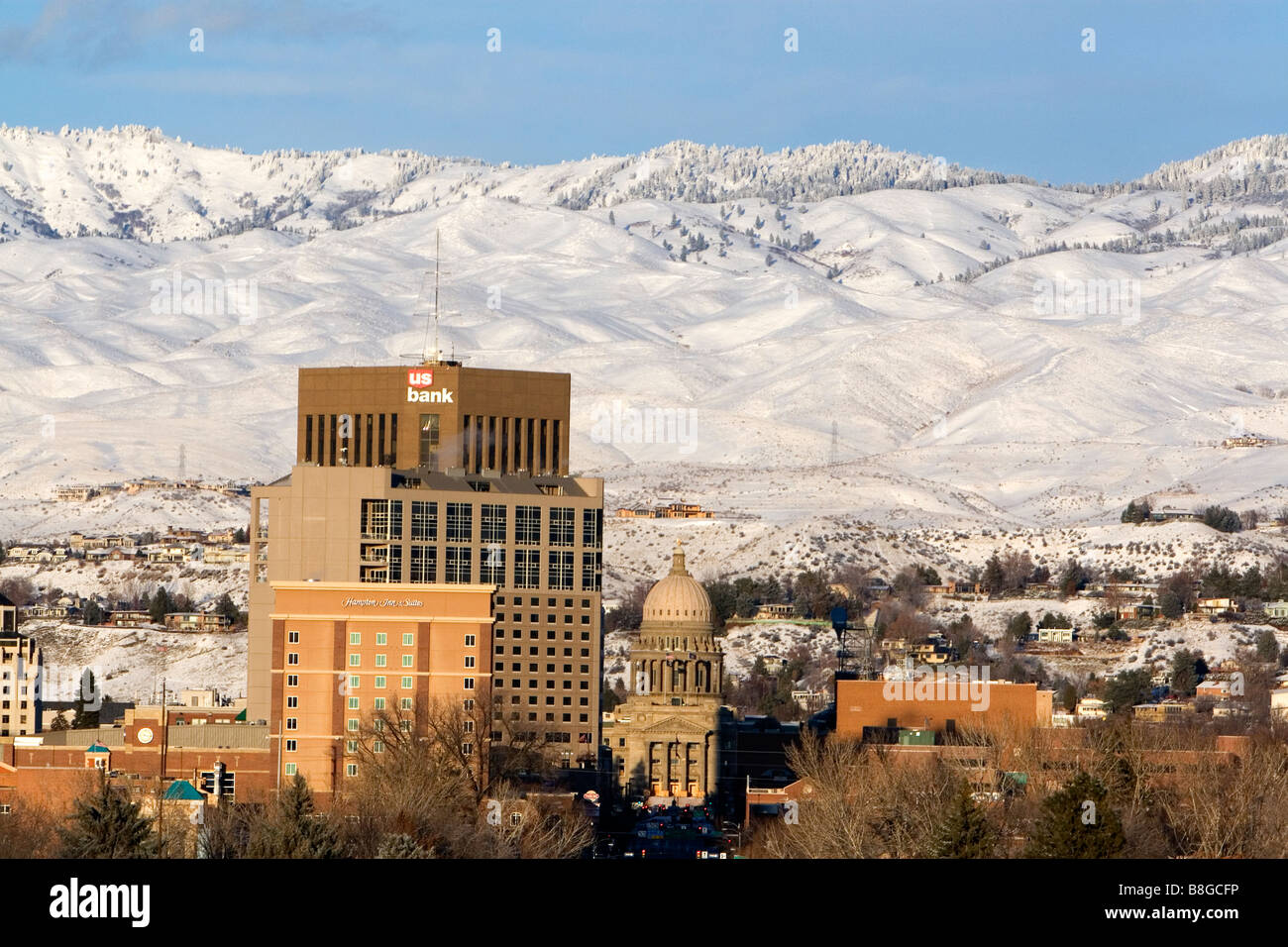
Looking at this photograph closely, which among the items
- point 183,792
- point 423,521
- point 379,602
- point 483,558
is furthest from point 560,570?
point 183,792

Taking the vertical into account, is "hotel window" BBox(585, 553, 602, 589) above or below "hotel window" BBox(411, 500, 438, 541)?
below

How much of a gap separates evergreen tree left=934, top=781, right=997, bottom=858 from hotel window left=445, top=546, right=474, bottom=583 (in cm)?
9312

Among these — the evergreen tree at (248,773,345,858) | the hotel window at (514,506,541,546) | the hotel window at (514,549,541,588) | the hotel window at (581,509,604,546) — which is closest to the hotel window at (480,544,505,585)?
the hotel window at (514,549,541,588)

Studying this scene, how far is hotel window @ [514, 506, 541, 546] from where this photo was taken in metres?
192

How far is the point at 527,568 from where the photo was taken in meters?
191

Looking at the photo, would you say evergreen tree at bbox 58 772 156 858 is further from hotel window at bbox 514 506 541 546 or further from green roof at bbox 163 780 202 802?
hotel window at bbox 514 506 541 546

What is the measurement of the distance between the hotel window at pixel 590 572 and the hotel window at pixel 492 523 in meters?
4.98

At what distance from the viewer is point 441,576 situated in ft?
620

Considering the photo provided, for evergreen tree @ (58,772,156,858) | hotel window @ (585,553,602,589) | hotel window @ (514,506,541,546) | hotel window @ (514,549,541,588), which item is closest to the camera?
evergreen tree @ (58,772,156,858)

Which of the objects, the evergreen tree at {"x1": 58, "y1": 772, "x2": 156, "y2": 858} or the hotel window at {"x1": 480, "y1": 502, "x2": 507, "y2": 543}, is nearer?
the evergreen tree at {"x1": 58, "y1": 772, "x2": 156, "y2": 858}
